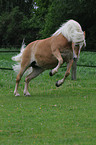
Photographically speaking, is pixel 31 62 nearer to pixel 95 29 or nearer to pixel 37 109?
pixel 37 109

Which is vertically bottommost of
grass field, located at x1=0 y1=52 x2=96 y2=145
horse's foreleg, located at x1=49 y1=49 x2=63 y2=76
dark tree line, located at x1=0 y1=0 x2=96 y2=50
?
grass field, located at x1=0 y1=52 x2=96 y2=145

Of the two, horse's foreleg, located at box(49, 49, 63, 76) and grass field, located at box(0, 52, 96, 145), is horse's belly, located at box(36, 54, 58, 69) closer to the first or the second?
horse's foreleg, located at box(49, 49, 63, 76)

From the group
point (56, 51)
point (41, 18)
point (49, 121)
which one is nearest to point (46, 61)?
point (56, 51)

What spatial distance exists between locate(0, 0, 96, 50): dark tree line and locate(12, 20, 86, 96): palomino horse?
456 inches

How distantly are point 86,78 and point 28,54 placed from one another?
4.42 metres

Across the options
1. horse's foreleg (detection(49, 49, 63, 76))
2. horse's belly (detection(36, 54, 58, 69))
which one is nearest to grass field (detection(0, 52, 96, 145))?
horse's foreleg (detection(49, 49, 63, 76))

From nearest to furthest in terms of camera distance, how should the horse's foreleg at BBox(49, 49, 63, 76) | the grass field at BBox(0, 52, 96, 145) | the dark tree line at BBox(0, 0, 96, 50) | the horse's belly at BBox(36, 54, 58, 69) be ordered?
the grass field at BBox(0, 52, 96, 145) → the horse's foreleg at BBox(49, 49, 63, 76) → the horse's belly at BBox(36, 54, 58, 69) → the dark tree line at BBox(0, 0, 96, 50)

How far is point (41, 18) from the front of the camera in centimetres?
4244

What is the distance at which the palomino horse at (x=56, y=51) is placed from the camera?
27.3 feet

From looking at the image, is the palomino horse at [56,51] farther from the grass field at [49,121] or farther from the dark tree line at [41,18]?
the dark tree line at [41,18]

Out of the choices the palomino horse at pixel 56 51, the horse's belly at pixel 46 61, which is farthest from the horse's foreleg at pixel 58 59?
the horse's belly at pixel 46 61

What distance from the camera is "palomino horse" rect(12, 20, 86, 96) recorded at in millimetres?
8328

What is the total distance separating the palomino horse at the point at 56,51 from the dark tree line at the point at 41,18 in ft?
38.0

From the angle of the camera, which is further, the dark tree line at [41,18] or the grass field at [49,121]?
the dark tree line at [41,18]
